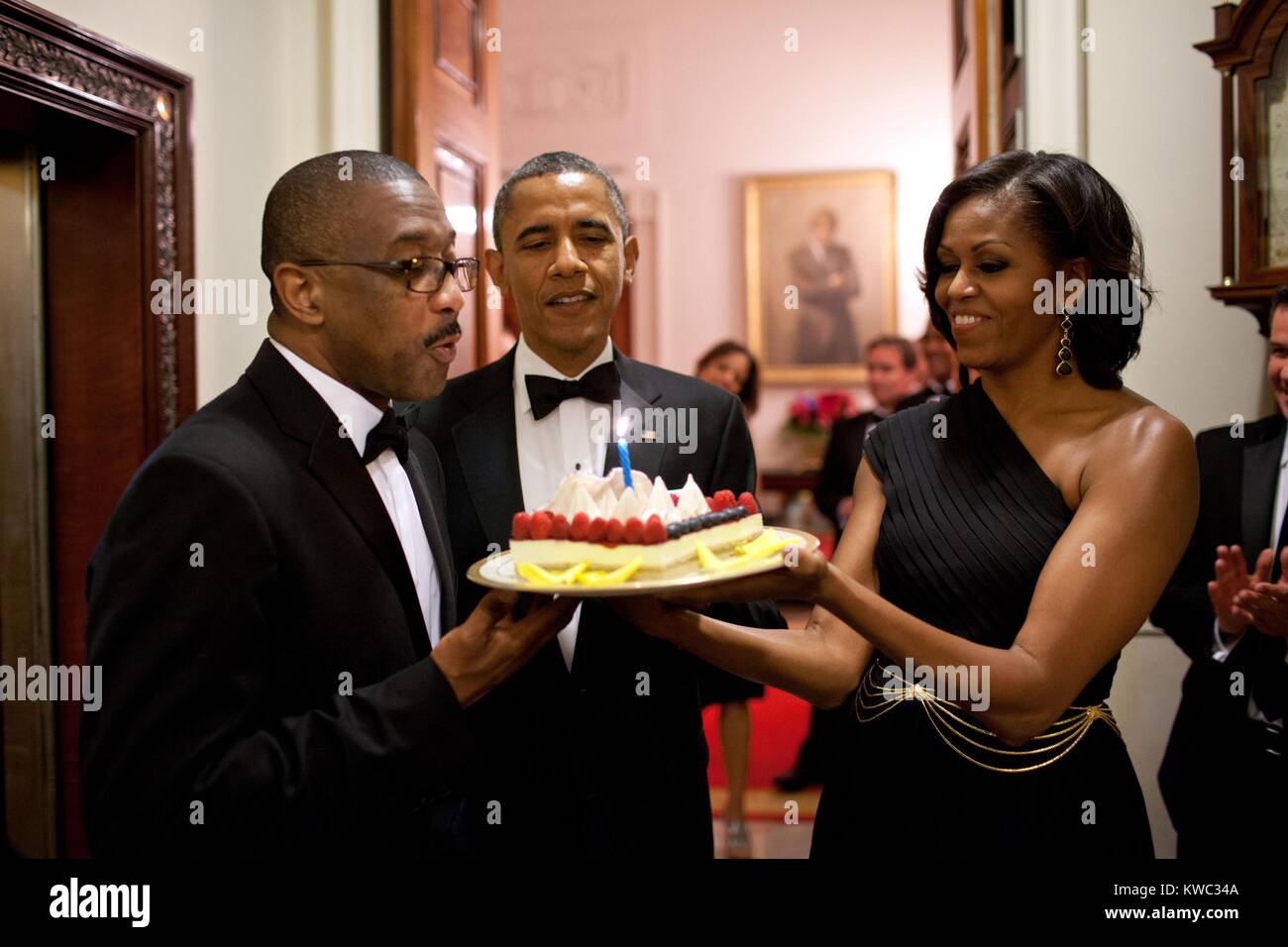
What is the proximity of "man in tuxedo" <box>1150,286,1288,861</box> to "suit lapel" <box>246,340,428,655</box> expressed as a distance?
2045mm

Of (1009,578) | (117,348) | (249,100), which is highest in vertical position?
(249,100)

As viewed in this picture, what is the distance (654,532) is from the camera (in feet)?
5.77

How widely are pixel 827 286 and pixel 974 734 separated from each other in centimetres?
742

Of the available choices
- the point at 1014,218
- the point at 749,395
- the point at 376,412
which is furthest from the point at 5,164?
the point at 749,395

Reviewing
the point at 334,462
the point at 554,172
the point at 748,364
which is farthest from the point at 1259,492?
the point at 748,364

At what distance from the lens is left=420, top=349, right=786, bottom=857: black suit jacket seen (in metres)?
2.23

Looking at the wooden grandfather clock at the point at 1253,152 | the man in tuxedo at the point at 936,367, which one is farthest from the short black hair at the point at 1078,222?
the man in tuxedo at the point at 936,367

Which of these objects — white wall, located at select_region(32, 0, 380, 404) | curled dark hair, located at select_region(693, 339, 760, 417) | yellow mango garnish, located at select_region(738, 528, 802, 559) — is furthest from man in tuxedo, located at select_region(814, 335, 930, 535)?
yellow mango garnish, located at select_region(738, 528, 802, 559)

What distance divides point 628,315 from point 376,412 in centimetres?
777

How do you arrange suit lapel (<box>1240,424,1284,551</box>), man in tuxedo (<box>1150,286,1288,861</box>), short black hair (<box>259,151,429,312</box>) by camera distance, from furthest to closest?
suit lapel (<box>1240,424,1284,551</box>), man in tuxedo (<box>1150,286,1288,861</box>), short black hair (<box>259,151,429,312</box>)

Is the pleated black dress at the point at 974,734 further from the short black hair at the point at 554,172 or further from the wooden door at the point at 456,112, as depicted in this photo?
the wooden door at the point at 456,112

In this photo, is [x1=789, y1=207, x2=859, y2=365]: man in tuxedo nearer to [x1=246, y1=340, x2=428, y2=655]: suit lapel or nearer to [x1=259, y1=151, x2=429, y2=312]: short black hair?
[x1=259, y1=151, x2=429, y2=312]: short black hair

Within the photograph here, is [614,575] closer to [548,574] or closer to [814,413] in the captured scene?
[548,574]
